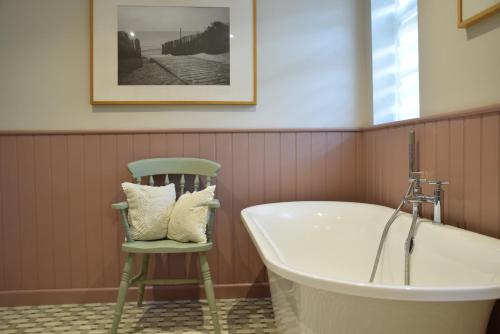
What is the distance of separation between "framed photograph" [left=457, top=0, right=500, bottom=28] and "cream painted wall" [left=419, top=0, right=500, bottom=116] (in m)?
0.03

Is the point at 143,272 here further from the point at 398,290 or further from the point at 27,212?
the point at 398,290

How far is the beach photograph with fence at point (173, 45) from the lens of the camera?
251cm

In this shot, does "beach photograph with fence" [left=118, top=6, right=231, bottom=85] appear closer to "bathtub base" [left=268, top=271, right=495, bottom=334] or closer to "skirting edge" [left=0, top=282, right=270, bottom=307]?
"skirting edge" [left=0, top=282, right=270, bottom=307]

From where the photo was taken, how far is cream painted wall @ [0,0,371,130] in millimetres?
2469

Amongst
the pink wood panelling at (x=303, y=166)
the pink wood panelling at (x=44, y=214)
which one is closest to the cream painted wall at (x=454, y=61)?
the pink wood panelling at (x=303, y=166)

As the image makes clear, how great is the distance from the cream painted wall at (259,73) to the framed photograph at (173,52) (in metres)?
0.07

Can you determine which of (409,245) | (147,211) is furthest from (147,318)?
(409,245)

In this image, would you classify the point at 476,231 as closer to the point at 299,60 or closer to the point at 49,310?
the point at 299,60

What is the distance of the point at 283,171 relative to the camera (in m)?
2.59

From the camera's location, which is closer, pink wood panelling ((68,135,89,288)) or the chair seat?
the chair seat

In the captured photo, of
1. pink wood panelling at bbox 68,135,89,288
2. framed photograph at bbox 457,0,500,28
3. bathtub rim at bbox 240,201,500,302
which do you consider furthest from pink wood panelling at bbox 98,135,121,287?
framed photograph at bbox 457,0,500,28

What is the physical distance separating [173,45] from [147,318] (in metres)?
1.70

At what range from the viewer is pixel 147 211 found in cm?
215

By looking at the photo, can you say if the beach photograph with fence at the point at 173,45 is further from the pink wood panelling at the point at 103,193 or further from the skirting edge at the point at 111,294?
the skirting edge at the point at 111,294
